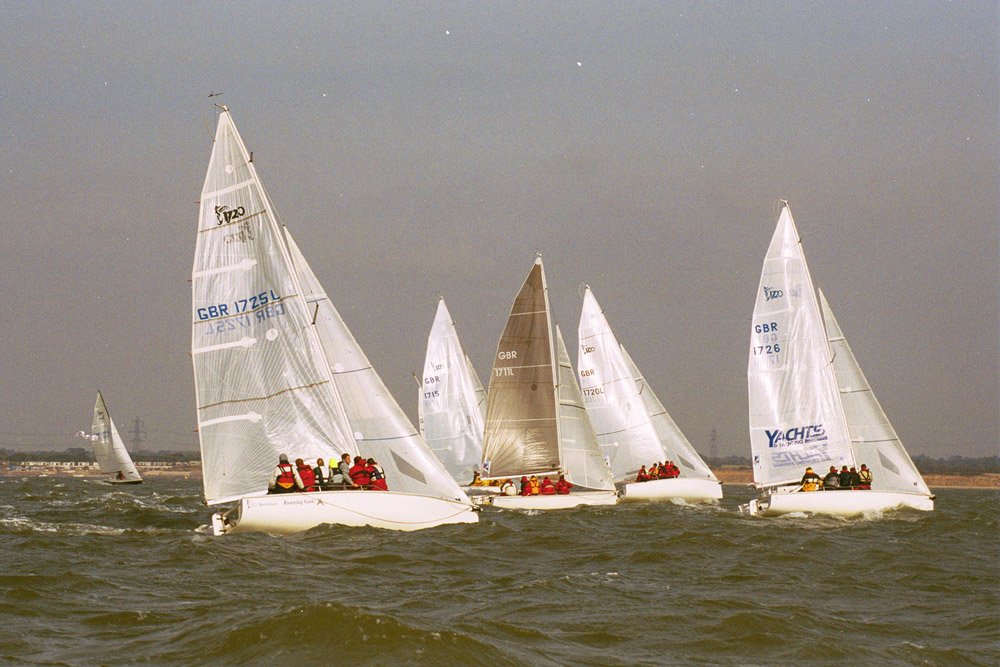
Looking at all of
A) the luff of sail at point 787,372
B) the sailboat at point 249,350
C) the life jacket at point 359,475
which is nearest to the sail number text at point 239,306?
the sailboat at point 249,350

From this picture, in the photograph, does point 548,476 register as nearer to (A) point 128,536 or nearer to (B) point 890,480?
(B) point 890,480

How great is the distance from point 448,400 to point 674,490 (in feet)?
38.9

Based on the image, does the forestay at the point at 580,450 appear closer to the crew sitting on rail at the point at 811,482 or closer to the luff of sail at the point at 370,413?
the crew sitting on rail at the point at 811,482

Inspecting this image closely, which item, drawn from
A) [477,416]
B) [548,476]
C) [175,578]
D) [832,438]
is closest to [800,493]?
[832,438]

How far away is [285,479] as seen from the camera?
80.9ft

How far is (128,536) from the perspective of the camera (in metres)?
25.4

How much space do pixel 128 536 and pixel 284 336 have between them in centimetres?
522

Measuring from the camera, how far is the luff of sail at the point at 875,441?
119 ft

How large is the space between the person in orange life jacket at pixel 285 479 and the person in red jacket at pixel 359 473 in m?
1.10

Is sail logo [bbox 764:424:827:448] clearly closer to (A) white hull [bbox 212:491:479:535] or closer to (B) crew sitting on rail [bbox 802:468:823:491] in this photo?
(B) crew sitting on rail [bbox 802:468:823:491]

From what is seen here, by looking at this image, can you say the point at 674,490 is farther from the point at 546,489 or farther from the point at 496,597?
the point at 496,597

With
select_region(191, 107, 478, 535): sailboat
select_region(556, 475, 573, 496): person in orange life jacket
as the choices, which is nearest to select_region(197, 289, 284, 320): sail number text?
select_region(191, 107, 478, 535): sailboat

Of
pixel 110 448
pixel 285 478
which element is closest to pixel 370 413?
pixel 285 478

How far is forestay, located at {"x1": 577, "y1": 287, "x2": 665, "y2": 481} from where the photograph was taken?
1938 inches
